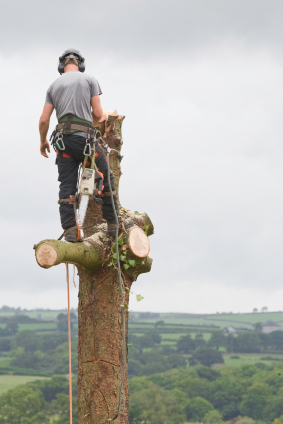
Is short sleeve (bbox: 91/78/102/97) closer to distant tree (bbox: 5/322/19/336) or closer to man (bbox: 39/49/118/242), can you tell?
man (bbox: 39/49/118/242)

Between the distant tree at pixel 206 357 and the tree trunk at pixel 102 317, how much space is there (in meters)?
171

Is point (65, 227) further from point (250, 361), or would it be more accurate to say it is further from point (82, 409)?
point (250, 361)

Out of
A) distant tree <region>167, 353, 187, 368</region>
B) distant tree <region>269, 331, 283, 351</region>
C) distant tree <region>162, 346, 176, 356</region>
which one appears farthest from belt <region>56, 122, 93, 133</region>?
distant tree <region>269, 331, 283, 351</region>

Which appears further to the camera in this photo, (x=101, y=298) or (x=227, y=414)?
(x=227, y=414)

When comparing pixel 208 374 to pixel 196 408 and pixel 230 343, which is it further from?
pixel 230 343

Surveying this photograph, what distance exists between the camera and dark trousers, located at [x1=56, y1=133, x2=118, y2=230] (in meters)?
7.04

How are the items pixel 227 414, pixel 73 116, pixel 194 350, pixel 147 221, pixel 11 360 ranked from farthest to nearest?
pixel 194 350 < pixel 11 360 < pixel 227 414 < pixel 147 221 < pixel 73 116

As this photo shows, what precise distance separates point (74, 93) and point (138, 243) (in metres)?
1.96

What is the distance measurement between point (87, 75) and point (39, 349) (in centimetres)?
17220

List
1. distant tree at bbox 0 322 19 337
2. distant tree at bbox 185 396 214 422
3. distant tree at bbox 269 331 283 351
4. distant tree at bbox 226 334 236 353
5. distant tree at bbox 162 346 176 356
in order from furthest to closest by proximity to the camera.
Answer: distant tree at bbox 0 322 19 337
distant tree at bbox 269 331 283 351
distant tree at bbox 226 334 236 353
distant tree at bbox 162 346 176 356
distant tree at bbox 185 396 214 422

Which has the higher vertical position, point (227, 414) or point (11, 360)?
point (11, 360)

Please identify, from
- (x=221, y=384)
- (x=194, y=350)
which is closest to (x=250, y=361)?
(x=194, y=350)

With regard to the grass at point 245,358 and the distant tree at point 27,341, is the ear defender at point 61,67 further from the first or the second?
the distant tree at point 27,341

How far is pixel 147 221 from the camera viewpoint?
8055mm
